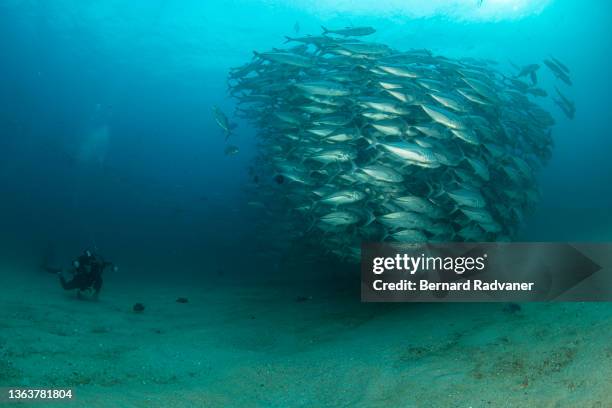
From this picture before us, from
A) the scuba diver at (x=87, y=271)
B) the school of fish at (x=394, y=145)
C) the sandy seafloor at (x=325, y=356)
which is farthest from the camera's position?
the scuba diver at (x=87, y=271)

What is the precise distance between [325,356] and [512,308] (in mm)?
2986

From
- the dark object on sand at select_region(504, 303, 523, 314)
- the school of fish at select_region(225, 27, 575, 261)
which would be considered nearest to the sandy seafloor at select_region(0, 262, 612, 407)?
the dark object on sand at select_region(504, 303, 523, 314)

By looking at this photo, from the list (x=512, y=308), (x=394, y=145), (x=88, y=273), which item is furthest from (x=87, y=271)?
(x=512, y=308)

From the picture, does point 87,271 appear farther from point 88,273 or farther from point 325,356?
point 325,356

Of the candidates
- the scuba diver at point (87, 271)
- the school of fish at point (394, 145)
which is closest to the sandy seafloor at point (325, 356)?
the scuba diver at point (87, 271)

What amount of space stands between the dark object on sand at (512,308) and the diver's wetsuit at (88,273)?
8.06 meters

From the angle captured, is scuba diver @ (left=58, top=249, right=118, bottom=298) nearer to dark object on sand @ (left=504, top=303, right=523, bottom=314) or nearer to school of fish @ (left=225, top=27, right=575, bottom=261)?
school of fish @ (left=225, top=27, right=575, bottom=261)

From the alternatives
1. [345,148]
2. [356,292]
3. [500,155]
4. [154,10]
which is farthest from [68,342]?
[154,10]

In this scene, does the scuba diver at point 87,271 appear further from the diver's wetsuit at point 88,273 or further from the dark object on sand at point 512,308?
the dark object on sand at point 512,308

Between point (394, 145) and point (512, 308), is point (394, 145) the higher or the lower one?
the higher one

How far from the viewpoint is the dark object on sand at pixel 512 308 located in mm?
6661

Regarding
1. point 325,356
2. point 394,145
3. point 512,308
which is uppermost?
point 394,145

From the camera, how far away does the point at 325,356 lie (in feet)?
20.1

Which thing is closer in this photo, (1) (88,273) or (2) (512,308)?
(2) (512,308)
